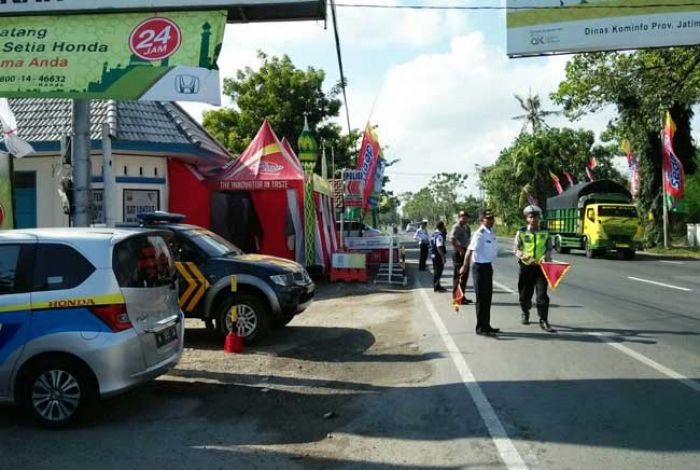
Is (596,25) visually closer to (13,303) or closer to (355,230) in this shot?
(13,303)

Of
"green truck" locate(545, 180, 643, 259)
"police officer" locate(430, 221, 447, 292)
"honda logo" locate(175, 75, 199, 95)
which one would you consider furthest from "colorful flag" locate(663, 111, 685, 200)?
"honda logo" locate(175, 75, 199, 95)

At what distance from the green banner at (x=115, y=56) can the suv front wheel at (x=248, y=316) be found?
2907 mm

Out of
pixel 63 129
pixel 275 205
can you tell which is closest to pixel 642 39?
pixel 275 205

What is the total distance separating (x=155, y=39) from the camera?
859 centimetres

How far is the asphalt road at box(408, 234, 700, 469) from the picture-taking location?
192 inches

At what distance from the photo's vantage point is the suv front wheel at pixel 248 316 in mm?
9383

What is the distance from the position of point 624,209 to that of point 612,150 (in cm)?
3703

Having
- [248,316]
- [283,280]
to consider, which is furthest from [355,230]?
[248,316]

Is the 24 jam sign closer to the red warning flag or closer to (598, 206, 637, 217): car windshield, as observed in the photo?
the red warning flag

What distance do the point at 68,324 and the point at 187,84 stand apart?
3.84 m

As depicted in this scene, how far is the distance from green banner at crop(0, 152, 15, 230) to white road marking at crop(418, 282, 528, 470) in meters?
6.84

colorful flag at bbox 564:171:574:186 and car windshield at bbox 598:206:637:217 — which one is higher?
colorful flag at bbox 564:171:574:186

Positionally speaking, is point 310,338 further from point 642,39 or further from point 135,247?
point 642,39

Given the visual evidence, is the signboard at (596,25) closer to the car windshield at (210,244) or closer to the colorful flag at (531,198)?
the car windshield at (210,244)
